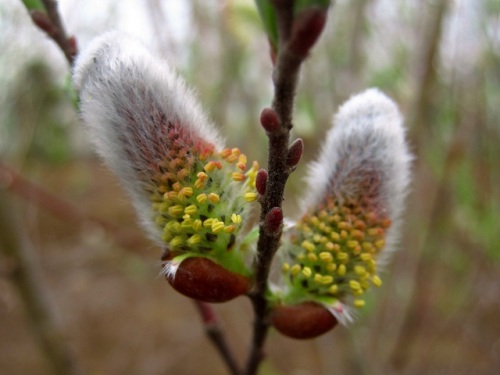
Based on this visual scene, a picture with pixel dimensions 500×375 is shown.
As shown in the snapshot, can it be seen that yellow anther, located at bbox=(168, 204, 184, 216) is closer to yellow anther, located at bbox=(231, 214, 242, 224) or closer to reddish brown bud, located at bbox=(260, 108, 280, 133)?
yellow anther, located at bbox=(231, 214, 242, 224)

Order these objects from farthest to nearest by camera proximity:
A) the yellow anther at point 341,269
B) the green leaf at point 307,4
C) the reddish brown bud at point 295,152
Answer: the yellow anther at point 341,269
the reddish brown bud at point 295,152
the green leaf at point 307,4

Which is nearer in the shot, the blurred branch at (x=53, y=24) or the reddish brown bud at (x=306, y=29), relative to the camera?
the reddish brown bud at (x=306, y=29)

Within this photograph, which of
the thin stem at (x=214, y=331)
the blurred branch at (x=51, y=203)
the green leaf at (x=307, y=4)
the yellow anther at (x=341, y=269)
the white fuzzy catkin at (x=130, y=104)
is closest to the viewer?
the green leaf at (x=307, y=4)

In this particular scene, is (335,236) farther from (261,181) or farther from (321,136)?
(321,136)

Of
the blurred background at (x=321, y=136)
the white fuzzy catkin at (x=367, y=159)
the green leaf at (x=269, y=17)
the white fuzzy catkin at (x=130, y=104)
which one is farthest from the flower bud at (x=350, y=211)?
the blurred background at (x=321, y=136)

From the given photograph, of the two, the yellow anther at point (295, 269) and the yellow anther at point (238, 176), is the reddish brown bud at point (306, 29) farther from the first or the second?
the yellow anther at point (295, 269)

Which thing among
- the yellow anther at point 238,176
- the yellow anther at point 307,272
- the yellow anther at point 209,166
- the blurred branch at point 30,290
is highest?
the yellow anther at point 209,166

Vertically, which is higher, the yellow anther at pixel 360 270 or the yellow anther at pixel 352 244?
the yellow anther at pixel 352 244
